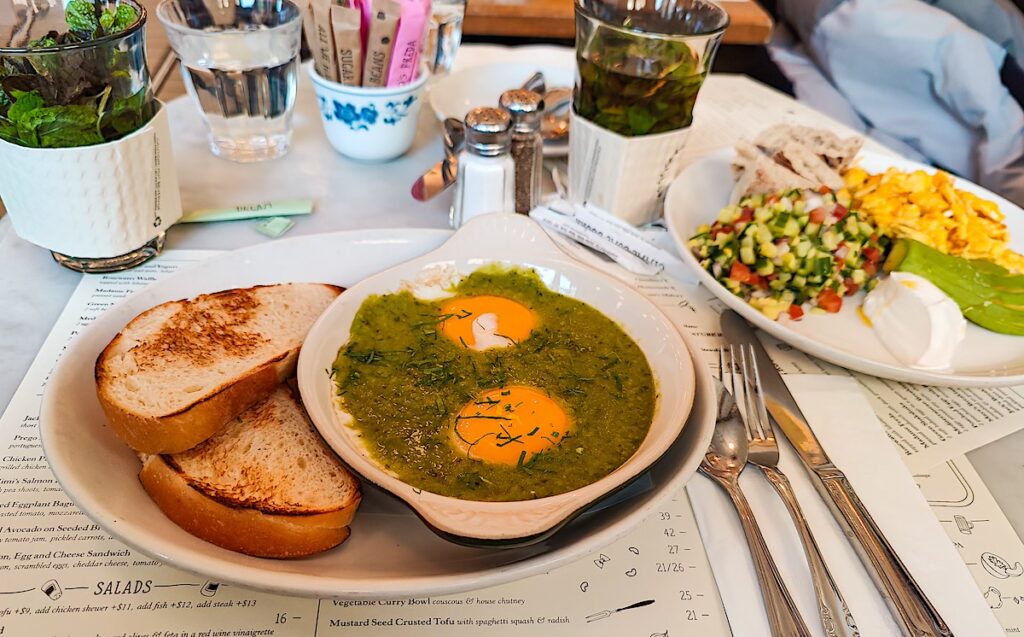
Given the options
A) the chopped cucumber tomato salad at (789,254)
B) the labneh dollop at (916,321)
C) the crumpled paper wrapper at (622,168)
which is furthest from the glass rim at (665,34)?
the labneh dollop at (916,321)

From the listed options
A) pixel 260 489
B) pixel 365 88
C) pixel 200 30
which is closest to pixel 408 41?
pixel 365 88

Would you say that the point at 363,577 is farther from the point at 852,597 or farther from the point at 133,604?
the point at 852,597

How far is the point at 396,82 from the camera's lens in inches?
83.4

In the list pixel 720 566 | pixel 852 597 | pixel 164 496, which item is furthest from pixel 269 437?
pixel 852 597

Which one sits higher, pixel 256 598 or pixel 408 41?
pixel 408 41

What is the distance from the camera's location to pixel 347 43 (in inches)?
78.2

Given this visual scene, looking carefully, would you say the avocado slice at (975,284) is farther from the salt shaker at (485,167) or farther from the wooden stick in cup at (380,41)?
the wooden stick in cup at (380,41)

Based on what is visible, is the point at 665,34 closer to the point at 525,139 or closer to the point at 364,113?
the point at 525,139

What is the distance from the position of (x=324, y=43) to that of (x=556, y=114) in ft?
2.99

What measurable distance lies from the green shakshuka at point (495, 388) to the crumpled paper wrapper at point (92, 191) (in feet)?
2.33

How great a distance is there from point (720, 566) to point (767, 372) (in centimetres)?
54

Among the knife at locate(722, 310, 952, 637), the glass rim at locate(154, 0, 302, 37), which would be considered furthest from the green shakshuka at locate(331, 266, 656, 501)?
the glass rim at locate(154, 0, 302, 37)

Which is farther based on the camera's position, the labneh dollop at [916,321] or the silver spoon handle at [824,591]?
the labneh dollop at [916,321]

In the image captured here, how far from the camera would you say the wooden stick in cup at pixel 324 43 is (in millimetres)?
1930
